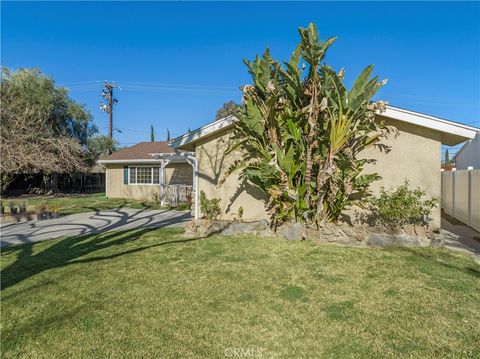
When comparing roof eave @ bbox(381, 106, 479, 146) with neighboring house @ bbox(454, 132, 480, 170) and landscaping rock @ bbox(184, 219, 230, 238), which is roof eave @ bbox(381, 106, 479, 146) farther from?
neighboring house @ bbox(454, 132, 480, 170)

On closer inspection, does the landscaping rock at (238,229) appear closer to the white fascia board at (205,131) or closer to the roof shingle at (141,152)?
the white fascia board at (205,131)

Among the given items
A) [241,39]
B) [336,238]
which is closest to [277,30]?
[241,39]

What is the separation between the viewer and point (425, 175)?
7973 millimetres

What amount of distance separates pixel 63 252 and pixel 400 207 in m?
7.99

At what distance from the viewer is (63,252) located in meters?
7.05

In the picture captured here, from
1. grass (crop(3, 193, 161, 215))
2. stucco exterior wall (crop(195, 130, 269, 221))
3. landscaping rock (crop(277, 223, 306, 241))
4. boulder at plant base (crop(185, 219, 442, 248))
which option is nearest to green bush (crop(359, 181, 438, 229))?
boulder at plant base (crop(185, 219, 442, 248))

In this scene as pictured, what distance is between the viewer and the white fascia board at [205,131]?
9164 mm

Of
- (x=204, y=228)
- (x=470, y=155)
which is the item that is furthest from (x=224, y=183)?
(x=470, y=155)

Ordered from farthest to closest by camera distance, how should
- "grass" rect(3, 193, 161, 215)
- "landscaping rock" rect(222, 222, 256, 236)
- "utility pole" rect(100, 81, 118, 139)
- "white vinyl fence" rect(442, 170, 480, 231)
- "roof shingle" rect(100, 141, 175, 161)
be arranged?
"utility pole" rect(100, 81, 118, 139)
"roof shingle" rect(100, 141, 175, 161)
"grass" rect(3, 193, 161, 215)
"white vinyl fence" rect(442, 170, 480, 231)
"landscaping rock" rect(222, 222, 256, 236)

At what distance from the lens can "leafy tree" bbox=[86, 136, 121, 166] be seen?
2528cm

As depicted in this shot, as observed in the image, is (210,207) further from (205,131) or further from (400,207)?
(400,207)

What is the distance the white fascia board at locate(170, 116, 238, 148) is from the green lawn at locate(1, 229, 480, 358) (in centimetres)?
392

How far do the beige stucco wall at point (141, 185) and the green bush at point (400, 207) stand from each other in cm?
1275

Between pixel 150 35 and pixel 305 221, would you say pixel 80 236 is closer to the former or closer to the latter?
pixel 305 221
